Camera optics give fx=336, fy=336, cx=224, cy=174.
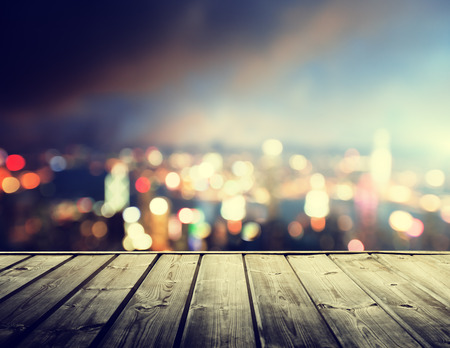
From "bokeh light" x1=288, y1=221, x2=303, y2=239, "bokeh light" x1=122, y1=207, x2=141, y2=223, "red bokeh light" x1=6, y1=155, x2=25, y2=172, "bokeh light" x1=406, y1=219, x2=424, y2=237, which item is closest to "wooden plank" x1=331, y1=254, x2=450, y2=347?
"bokeh light" x1=288, y1=221, x2=303, y2=239

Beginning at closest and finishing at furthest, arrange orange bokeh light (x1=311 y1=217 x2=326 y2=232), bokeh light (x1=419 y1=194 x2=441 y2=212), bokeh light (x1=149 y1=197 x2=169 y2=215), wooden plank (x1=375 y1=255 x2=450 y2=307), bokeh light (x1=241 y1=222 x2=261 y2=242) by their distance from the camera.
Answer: wooden plank (x1=375 y1=255 x2=450 y2=307)
bokeh light (x1=241 y1=222 x2=261 y2=242)
orange bokeh light (x1=311 y1=217 x2=326 y2=232)
bokeh light (x1=419 y1=194 x2=441 y2=212)
bokeh light (x1=149 y1=197 x2=169 y2=215)

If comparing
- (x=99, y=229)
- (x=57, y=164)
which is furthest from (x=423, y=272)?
→ (x=57, y=164)

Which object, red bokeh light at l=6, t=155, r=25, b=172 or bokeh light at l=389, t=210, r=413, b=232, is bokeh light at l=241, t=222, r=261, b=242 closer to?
bokeh light at l=389, t=210, r=413, b=232

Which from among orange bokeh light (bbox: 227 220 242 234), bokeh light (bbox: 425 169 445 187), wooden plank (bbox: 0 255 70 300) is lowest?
orange bokeh light (bbox: 227 220 242 234)

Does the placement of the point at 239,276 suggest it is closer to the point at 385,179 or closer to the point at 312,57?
the point at 312,57

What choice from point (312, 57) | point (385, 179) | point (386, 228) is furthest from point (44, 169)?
point (385, 179)

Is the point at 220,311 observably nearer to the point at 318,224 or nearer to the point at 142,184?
the point at 318,224

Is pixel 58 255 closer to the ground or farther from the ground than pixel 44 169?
closer to the ground
